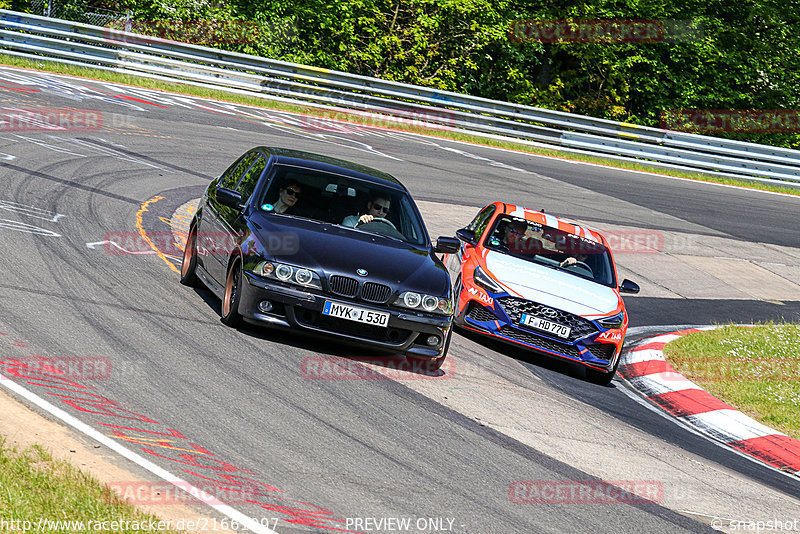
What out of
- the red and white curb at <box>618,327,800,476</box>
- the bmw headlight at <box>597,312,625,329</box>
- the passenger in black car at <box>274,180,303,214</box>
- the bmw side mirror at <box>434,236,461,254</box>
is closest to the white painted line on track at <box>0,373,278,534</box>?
the passenger in black car at <box>274,180,303,214</box>

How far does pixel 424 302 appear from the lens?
856 cm

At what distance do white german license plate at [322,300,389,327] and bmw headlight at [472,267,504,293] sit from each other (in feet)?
8.14

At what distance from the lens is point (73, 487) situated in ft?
16.7

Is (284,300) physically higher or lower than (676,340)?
higher

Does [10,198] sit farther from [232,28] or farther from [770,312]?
[232,28]

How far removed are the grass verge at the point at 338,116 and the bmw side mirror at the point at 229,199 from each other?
1679 cm

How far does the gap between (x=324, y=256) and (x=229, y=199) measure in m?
1.35

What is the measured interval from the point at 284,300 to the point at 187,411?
1766 mm

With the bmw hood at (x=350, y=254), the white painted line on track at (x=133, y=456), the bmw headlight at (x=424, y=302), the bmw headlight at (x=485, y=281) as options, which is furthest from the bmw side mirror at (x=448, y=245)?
the white painted line on track at (x=133, y=456)

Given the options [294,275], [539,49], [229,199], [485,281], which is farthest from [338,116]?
[294,275]

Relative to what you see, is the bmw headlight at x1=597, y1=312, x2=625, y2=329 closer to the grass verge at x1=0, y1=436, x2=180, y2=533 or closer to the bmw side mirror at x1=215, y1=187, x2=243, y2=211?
the bmw side mirror at x1=215, y1=187, x2=243, y2=211

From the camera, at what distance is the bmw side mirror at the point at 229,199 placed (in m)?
9.29

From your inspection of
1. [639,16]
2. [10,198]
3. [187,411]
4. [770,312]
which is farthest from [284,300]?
[639,16]

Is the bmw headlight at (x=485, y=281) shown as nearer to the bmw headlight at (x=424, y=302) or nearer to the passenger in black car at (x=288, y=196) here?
the bmw headlight at (x=424, y=302)
